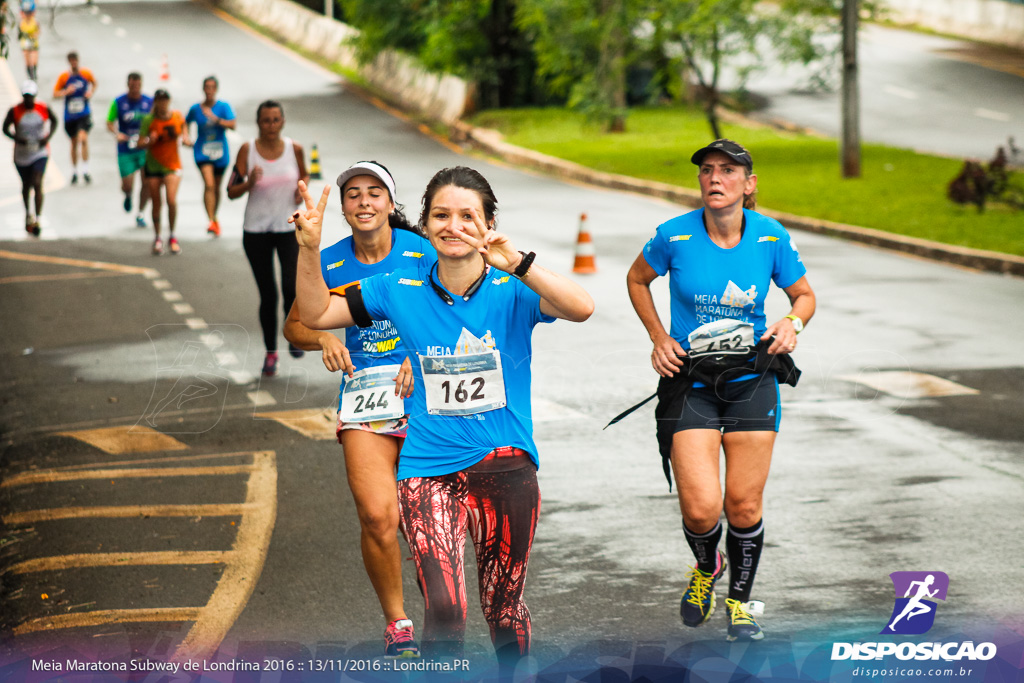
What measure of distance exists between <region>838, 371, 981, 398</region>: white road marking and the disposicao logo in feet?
12.6

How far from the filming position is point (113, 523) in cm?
702

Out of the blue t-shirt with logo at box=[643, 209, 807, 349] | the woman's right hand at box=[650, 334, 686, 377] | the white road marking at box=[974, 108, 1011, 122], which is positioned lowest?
the white road marking at box=[974, 108, 1011, 122]

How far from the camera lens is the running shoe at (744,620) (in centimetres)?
525

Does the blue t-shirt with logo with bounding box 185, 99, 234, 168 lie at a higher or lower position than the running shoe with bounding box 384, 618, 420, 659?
higher

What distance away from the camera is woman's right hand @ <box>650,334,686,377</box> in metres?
5.32

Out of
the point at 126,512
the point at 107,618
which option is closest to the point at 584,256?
the point at 126,512

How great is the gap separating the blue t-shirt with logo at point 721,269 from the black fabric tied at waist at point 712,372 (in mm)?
85

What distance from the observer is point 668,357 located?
532 centimetres

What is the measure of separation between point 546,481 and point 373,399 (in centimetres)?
283

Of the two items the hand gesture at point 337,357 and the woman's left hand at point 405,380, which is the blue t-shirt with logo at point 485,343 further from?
the hand gesture at point 337,357

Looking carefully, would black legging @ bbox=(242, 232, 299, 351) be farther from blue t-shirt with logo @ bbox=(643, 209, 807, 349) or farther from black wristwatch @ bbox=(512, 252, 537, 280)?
black wristwatch @ bbox=(512, 252, 537, 280)

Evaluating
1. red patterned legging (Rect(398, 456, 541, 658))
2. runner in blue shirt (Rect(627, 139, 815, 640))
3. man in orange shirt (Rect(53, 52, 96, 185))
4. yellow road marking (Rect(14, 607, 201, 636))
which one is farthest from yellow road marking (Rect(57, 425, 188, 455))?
man in orange shirt (Rect(53, 52, 96, 185))

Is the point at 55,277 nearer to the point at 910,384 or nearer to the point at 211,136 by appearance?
the point at 211,136

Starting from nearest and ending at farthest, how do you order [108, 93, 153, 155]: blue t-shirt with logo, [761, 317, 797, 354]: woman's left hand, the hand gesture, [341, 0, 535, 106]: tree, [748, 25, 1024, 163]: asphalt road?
the hand gesture → [761, 317, 797, 354]: woman's left hand → [108, 93, 153, 155]: blue t-shirt with logo → [748, 25, 1024, 163]: asphalt road → [341, 0, 535, 106]: tree
